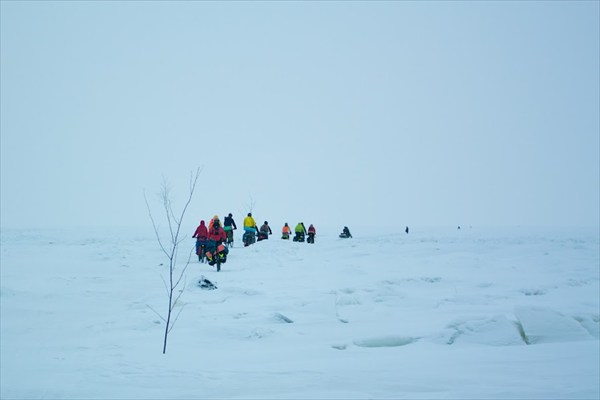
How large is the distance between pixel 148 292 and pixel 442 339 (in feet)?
20.6

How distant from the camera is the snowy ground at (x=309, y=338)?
352 cm

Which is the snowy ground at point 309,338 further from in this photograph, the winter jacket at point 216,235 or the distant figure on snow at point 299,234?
the distant figure on snow at point 299,234

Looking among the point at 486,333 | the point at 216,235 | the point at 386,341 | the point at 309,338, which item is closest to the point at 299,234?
the point at 216,235

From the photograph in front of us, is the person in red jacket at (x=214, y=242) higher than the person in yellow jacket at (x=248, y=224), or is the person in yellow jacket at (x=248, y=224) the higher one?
the person in yellow jacket at (x=248, y=224)

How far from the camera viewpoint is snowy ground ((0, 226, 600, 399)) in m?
3.52

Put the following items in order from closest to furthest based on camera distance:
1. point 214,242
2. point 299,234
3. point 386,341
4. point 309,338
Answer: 1. point 386,341
2. point 309,338
3. point 214,242
4. point 299,234

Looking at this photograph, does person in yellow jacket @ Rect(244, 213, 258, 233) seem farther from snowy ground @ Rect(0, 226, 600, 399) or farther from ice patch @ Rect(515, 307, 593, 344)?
ice patch @ Rect(515, 307, 593, 344)

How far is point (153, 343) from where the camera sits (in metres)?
5.23

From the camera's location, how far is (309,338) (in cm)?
541

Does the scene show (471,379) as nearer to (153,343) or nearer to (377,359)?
(377,359)

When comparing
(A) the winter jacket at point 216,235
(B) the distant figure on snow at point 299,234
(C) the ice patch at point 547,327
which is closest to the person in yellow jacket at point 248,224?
(B) the distant figure on snow at point 299,234

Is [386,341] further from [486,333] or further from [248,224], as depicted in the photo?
[248,224]

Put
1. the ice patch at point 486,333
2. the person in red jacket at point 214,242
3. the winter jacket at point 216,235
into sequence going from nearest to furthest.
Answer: the ice patch at point 486,333 < the person in red jacket at point 214,242 < the winter jacket at point 216,235

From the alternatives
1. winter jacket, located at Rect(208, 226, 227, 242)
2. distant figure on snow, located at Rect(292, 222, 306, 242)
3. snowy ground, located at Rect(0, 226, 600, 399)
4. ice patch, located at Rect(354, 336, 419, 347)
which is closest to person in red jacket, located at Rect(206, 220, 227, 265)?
winter jacket, located at Rect(208, 226, 227, 242)
